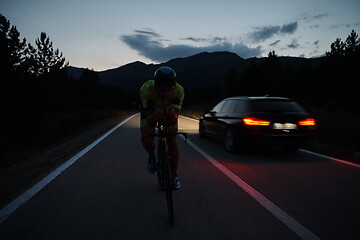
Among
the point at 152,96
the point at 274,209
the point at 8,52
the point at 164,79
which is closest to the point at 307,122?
the point at 274,209

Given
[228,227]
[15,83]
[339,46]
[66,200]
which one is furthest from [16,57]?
[339,46]

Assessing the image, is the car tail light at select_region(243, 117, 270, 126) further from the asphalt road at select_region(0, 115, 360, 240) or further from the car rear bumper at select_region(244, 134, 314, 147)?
the asphalt road at select_region(0, 115, 360, 240)

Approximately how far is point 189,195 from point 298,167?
3087 millimetres

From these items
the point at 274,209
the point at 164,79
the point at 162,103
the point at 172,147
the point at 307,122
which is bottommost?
the point at 274,209

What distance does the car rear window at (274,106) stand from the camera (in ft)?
22.5

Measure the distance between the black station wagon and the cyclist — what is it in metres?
3.55

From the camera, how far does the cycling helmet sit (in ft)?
10.7

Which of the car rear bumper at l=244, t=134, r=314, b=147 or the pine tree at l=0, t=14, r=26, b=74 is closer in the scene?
the car rear bumper at l=244, t=134, r=314, b=147

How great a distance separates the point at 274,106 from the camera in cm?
694

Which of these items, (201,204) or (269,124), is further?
(269,124)

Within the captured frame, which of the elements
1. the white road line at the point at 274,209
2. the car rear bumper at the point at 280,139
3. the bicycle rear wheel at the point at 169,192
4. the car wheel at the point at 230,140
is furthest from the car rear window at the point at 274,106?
the bicycle rear wheel at the point at 169,192

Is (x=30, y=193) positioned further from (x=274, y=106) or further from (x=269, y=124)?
(x=274, y=106)

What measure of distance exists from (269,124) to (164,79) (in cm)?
420

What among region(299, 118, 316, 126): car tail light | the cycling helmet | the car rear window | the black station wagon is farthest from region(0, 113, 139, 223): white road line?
region(299, 118, 316, 126): car tail light
